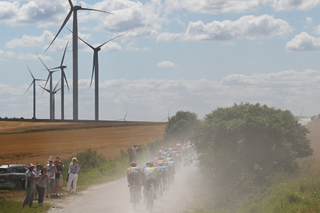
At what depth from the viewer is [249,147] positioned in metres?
23.2

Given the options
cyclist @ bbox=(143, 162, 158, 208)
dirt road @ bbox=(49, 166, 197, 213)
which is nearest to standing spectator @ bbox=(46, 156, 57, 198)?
dirt road @ bbox=(49, 166, 197, 213)

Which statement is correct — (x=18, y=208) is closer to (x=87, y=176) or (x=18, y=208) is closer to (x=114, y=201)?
(x=114, y=201)

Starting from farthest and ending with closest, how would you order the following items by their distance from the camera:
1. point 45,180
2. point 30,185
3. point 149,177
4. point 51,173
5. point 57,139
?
point 57,139 → point 51,173 → point 45,180 → point 30,185 → point 149,177

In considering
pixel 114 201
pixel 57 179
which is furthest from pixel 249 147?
pixel 57 179

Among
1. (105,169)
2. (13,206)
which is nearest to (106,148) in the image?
(105,169)

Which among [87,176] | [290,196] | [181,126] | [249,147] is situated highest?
[181,126]

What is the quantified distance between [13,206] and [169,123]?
4475 cm

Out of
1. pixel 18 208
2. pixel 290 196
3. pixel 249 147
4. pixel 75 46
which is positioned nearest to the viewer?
pixel 290 196

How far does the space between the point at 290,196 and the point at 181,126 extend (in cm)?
4395

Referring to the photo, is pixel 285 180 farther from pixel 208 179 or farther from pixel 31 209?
pixel 31 209

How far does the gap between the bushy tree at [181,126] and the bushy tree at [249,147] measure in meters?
32.3

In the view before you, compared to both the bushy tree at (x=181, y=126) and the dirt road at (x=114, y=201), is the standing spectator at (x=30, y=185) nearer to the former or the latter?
the dirt road at (x=114, y=201)

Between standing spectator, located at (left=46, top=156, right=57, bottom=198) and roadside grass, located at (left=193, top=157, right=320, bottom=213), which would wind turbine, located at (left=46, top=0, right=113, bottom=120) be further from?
roadside grass, located at (left=193, top=157, right=320, bottom=213)

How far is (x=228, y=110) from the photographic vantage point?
26609 millimetres
